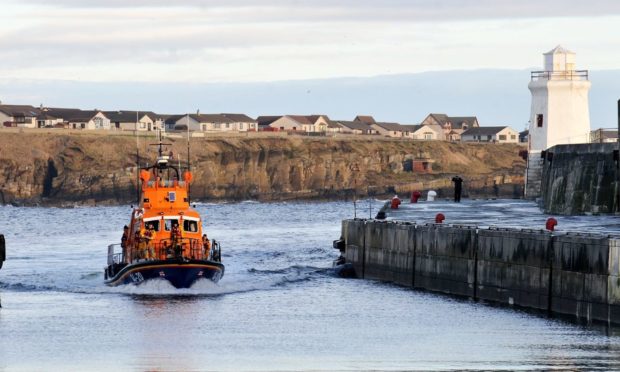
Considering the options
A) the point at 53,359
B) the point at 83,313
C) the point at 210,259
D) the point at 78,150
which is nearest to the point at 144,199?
the point at 210,259

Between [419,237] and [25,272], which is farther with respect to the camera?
[25,272]

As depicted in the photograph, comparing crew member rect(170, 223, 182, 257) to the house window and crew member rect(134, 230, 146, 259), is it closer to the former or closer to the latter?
crew member rect(134, 230, 146, 259)

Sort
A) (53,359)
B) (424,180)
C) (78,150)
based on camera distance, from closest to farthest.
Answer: (53,359) → (78,150) → (424,180)

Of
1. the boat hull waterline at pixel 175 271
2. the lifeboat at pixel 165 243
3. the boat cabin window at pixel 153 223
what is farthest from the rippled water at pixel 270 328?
the boat cabin window at pixel 153 223

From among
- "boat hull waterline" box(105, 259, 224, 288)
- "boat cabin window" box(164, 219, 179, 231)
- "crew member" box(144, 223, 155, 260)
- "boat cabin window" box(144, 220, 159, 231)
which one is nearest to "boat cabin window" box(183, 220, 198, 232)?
"boat cabin window" box(164, 219, 179, 231)

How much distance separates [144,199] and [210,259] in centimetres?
334

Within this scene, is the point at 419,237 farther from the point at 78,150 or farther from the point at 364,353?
the point at 78,150

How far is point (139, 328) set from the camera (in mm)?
36562

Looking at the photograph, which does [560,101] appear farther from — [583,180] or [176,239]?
[176,239]

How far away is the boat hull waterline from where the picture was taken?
44.2 metres

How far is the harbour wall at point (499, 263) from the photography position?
111ft

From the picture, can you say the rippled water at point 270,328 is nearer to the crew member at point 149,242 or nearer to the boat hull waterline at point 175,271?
the boat hull waterline at point 175,271

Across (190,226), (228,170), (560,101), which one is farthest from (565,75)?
(228,170)

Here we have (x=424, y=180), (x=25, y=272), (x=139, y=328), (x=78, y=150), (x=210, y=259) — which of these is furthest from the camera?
(x=424, y=180)
